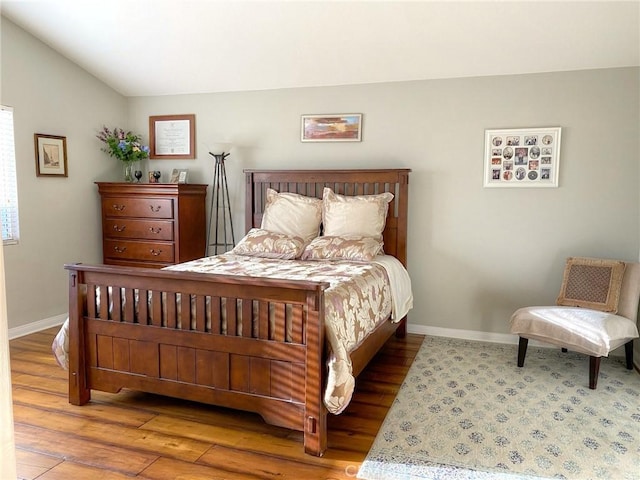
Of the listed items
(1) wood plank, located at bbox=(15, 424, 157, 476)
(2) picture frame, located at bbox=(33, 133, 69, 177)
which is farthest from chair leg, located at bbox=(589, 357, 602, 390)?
(2) picture frame, located at bbox=(33, 133, 69, 177)

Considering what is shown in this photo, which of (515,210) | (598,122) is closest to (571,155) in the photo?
(598,122)

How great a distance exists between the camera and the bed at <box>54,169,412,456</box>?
2.46 metres

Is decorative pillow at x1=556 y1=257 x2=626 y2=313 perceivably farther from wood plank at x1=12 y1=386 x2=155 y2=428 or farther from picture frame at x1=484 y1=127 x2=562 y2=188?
wood plank at x1=12 y1=386 x2=155 y2=428

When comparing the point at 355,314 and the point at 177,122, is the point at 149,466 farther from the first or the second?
the point at 177,122

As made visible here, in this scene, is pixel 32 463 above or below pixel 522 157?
below

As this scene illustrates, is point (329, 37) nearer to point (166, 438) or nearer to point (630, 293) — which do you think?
point (630, 293)

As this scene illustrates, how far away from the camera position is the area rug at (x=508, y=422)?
7.65 feet

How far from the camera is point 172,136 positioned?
5.18 metres

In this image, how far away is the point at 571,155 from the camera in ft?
13.1

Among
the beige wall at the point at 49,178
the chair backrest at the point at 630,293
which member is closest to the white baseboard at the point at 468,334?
the chair backrest at the point at 630,293

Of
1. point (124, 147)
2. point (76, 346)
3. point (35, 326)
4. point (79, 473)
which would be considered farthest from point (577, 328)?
point (35, 326)

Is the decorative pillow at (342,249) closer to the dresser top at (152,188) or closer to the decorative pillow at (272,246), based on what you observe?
the decorative pillow at (272,246)

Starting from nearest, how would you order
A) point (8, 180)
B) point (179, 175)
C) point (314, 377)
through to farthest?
point (314, 377)
point (8, 180)
point (179, 175)

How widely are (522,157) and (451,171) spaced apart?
56cm
